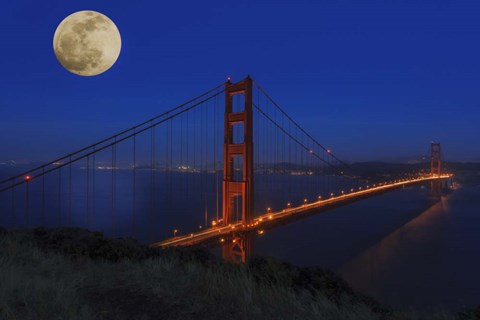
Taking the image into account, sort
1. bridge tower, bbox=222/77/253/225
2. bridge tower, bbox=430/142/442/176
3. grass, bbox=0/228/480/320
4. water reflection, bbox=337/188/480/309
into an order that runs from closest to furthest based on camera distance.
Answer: grass, bbox=0/228/480/320 → bridge tower, bbox=222/77/253/225 → water reflection, bbox=337/188/480/309 → bridge tower, bbox=430/142/442/176

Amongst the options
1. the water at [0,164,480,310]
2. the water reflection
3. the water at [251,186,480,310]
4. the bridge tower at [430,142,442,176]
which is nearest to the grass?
the water at [0,164,480,310]

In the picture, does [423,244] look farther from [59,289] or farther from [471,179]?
[471,179]

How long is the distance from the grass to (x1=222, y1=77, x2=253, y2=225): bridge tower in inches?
594

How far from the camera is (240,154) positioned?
21828 millimetres

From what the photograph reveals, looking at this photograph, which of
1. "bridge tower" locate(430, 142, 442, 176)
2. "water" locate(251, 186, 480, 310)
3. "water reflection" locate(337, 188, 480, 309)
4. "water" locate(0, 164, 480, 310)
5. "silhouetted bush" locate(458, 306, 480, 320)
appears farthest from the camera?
"bridge tower" locate(430, 142, 442, 176)

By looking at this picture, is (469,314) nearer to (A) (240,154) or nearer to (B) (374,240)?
(A) (240,154)

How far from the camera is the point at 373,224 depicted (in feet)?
186

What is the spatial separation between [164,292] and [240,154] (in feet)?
58.3

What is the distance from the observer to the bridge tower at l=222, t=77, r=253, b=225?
69.4 feet

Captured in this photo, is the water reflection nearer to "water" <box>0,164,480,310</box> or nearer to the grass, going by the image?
"water" <box>0,164,480,310</box>

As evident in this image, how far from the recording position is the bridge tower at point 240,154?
21156 millimetres

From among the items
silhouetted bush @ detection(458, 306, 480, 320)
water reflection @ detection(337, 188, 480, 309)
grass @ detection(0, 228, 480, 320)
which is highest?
grass @ detection(0, 228, 480, 320)

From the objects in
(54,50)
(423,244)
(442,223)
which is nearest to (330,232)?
(423,244)

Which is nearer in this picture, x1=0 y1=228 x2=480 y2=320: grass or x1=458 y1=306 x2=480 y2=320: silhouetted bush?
x1=0 y1=228 x2=480 y2=320: grass
